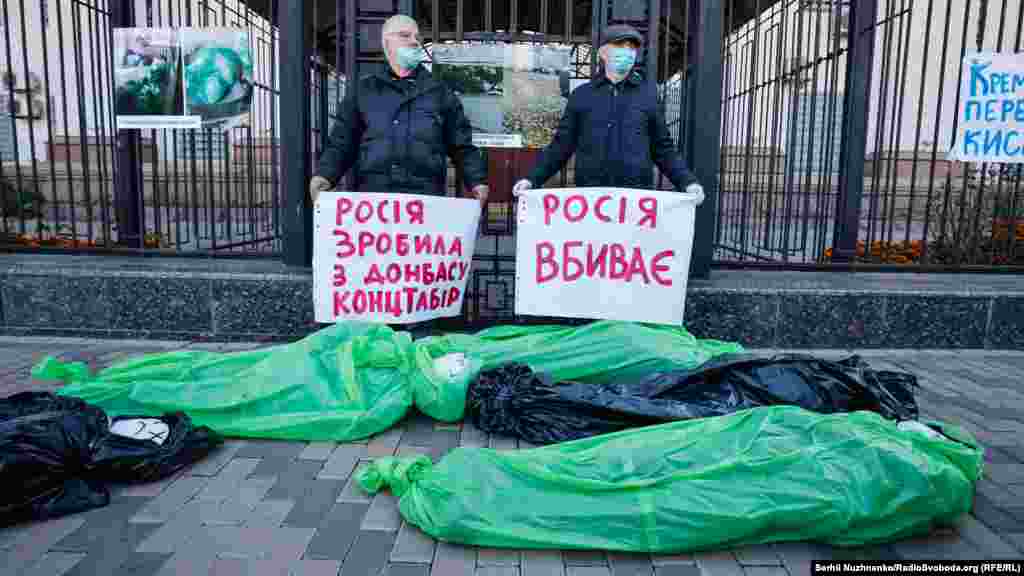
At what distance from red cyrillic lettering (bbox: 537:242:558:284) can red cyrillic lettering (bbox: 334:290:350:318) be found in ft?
4.01

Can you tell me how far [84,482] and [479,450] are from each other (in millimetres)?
1489

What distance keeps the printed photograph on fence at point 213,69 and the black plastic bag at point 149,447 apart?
2823 mm

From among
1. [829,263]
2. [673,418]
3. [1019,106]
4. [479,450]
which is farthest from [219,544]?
[1019,106]

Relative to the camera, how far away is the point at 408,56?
437 centimetres

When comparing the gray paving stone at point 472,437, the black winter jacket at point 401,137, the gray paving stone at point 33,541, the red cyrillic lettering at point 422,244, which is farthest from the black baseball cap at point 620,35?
the gray paving stone at point 33,541

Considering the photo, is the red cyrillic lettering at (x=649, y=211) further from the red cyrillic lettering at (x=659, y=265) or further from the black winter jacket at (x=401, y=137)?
the black winter jacket at (x=401, y=137)

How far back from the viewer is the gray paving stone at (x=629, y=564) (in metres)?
2.33

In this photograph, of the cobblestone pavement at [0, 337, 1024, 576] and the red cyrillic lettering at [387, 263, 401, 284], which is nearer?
the cobblestone pavement at [0, 337, 1024, 576]

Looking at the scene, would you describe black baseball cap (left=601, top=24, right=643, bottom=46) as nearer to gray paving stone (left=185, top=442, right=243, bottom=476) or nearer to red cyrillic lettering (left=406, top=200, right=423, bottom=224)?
red cyrillic lettering (left=406, top=200, right=423, bottom=224)

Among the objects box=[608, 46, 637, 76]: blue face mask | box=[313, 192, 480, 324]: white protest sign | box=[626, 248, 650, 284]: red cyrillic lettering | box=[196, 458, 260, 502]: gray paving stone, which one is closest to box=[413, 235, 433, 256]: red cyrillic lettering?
box=[313, 192, 480, 324]: white protest sign

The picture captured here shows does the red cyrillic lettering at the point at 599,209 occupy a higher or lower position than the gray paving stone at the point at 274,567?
higher

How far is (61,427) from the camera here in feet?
Result: 8.99

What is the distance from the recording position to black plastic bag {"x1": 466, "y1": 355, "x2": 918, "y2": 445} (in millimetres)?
3246

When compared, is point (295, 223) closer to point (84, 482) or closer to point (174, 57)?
point (174, 57)
